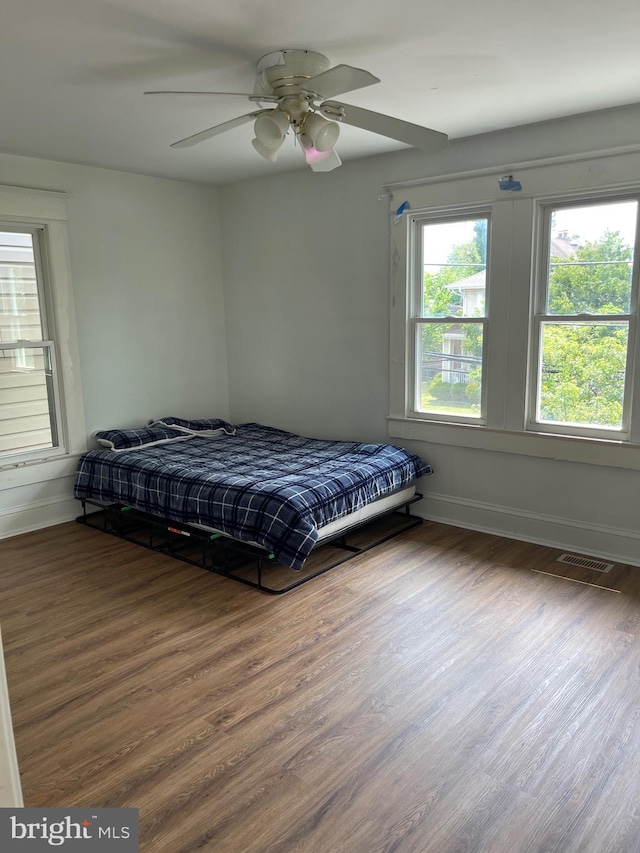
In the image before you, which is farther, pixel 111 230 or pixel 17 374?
pixel 111 230

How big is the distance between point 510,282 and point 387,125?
160 cm

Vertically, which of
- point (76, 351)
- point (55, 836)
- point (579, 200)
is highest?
point (579, 200)

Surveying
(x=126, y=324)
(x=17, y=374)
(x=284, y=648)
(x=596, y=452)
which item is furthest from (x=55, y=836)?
(x=126, y=324)

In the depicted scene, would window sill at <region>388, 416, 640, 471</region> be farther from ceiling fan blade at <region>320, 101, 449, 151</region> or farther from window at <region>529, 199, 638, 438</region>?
ceiling fan blade at <region>320, 101, 449, 151</region>

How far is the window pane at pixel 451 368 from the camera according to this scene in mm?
4133

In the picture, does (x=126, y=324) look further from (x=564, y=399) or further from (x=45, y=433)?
(x=564, y=399)

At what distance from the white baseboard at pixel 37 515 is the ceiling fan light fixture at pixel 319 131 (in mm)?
3168

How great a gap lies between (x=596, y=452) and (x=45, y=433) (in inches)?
143

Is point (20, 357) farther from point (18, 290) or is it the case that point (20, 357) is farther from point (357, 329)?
point (357, 329)

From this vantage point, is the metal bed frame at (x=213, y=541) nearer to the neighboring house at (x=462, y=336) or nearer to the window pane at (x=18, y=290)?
the neighboring house at (x=462, y=336)

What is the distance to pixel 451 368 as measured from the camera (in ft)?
14.0

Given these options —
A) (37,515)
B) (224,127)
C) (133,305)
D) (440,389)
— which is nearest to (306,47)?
(224,127)

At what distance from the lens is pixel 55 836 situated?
1404 mm

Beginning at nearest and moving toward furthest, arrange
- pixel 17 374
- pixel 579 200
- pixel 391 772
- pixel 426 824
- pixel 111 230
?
1. pixel 426 824
2. pixel 391 772
3. pixel 579 200
4. pixel 17 374
5. pixel 111 230
